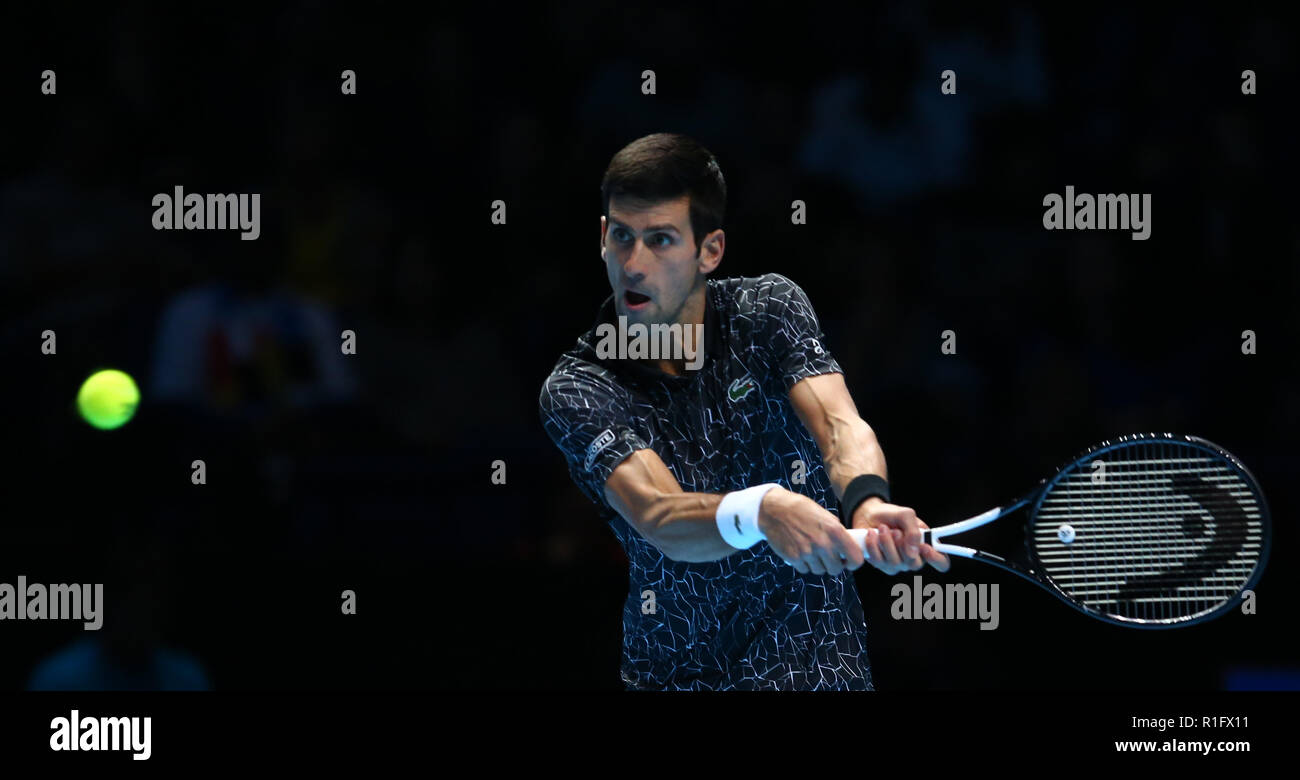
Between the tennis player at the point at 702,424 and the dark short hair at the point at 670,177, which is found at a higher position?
the dark short hair at the point at 670,177

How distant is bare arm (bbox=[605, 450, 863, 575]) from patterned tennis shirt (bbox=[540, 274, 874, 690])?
0.27 ft

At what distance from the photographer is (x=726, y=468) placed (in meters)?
4.07

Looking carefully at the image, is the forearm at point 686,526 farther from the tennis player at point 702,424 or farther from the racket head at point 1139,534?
the racket head at point 1139,534

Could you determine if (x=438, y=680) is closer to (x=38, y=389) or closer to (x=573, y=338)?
(x=573, y=338)

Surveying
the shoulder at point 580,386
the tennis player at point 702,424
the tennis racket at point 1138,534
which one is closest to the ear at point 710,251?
the tennis player at point 702,424

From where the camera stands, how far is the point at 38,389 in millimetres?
6324

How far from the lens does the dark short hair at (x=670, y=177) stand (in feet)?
13.3

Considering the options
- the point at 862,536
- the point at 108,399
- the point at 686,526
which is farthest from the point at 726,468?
the point at 108,399

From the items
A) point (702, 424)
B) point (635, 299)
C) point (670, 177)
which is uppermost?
point (670, 177)

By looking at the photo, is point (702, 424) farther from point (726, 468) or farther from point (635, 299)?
point (635, 299)

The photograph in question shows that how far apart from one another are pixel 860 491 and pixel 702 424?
1.64 ft

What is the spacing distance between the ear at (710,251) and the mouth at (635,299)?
17cm

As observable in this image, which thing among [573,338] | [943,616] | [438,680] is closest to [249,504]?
[438,680]

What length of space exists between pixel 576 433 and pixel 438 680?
7.14 ft
